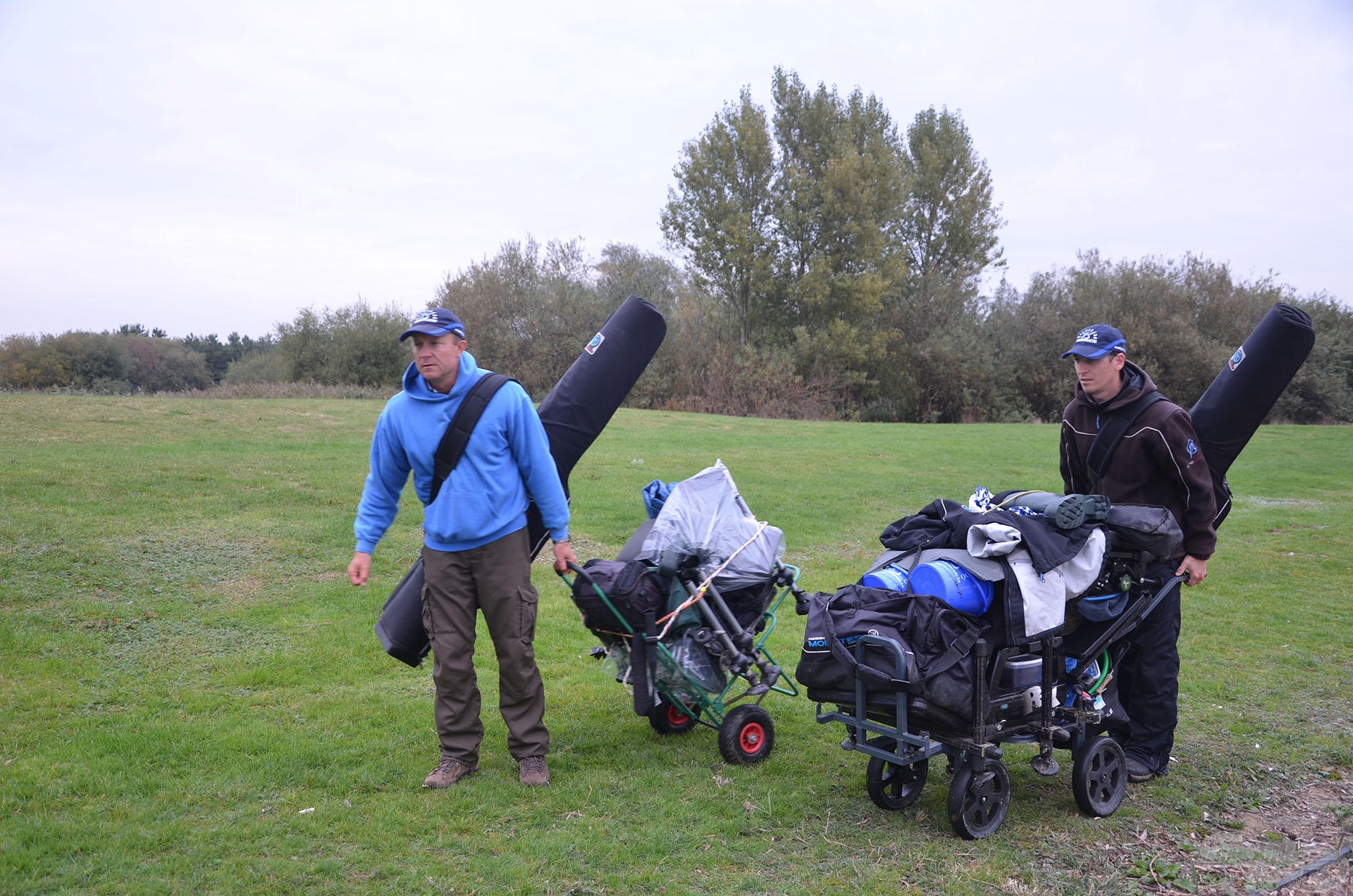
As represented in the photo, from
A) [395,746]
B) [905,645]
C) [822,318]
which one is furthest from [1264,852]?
[822,318]

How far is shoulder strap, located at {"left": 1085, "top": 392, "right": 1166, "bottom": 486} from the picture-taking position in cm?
500

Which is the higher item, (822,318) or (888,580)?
(822,318)

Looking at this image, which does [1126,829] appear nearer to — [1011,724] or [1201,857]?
[1201,857]

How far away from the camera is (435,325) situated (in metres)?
4.55

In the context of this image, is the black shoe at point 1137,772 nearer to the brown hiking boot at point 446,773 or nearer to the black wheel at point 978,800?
the black wheel at point 978,800

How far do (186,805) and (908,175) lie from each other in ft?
132

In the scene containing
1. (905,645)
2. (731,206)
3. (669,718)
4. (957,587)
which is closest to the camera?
(905,645)

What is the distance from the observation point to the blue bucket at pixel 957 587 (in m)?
4.24

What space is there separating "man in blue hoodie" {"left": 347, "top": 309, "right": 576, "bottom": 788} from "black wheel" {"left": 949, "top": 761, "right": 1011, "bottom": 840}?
206cm

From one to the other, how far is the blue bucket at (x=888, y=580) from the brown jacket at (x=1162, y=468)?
150cm

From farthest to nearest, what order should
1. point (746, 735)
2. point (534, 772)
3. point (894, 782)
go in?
point (746, 735) → point (534, 772) → point (894, 782)

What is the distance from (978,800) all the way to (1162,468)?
2077 millimetres

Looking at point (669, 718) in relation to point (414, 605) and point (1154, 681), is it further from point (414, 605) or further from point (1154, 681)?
point (1154, 681)

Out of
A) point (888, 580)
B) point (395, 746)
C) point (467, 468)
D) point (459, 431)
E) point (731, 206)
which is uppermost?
point (731, 206)
